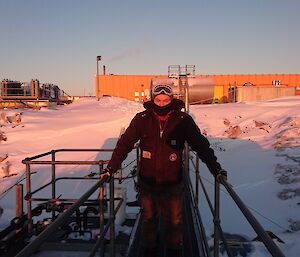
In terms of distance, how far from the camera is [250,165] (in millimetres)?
13406

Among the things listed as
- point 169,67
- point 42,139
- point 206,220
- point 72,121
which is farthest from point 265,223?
point 169,67

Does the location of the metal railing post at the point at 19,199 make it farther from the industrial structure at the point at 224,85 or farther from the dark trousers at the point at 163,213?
the industrial structure at the point at 224,85

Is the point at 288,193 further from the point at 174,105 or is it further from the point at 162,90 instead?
the point at 162,90

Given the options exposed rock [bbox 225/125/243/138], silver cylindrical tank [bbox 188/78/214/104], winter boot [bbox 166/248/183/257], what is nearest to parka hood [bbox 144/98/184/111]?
winter boot [bbox 166/248/183/257]

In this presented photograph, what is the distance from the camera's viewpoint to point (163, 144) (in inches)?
137

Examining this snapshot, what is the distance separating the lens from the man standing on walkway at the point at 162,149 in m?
3.49

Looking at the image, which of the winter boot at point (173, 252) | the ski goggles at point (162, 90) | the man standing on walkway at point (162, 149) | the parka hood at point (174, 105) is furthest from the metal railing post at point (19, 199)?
the ski goggles at point (162, 90)

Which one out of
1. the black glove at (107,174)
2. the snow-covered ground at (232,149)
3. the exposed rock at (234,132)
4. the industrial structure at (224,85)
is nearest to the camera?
the black glove at (107,174)

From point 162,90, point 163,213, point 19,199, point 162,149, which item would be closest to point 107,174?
point 162,149

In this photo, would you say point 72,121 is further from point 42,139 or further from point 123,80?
point 123,80

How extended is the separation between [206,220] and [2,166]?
32.6 feet

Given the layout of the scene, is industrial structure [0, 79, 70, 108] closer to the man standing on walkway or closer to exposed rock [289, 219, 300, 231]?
exposed rock [289, 219, 300, 231]

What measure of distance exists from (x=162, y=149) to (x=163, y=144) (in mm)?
49

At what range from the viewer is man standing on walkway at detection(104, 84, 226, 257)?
11.5 ft
